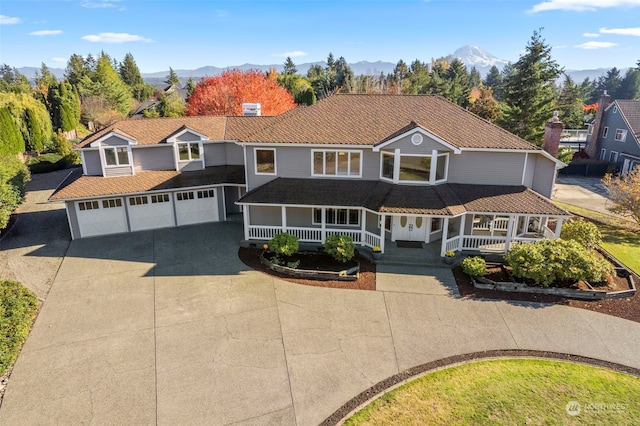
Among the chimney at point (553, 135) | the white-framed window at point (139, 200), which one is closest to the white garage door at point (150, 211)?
the white-framed window at point (139, 200)

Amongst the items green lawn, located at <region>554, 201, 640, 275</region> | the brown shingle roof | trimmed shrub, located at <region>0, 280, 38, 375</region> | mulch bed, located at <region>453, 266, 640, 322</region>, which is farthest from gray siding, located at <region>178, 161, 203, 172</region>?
green lawn, located at <region>554, 201, 640, 275</region>

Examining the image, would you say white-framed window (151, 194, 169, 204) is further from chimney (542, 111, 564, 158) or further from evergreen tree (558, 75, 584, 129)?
evergreen tree (558, 75, 584, 129)

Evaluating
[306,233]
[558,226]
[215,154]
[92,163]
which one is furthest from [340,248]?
[92,163]

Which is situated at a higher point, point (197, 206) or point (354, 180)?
point (354, 180)

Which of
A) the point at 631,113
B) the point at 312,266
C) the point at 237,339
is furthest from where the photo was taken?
the point at 631,113

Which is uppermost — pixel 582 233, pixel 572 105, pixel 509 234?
pixel 572 105

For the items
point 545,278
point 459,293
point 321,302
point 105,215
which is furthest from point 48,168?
point 545,278

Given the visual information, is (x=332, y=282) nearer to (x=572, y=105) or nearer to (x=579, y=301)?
(x=579, y=301)

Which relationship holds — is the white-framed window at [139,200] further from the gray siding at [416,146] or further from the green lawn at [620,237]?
the green lawn at [620,237]
